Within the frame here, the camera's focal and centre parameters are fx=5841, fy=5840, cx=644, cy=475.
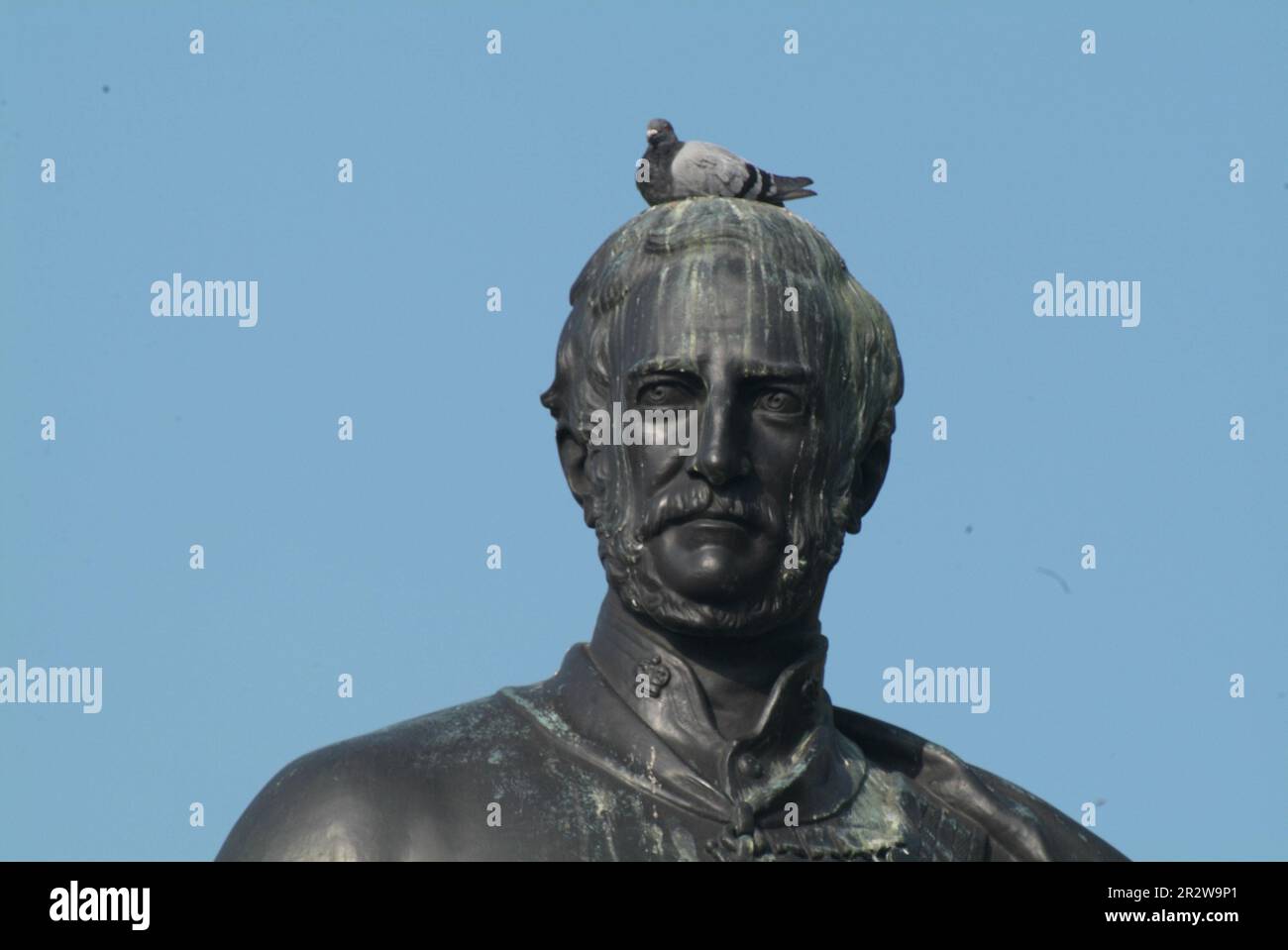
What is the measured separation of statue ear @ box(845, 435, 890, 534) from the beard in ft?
1.14

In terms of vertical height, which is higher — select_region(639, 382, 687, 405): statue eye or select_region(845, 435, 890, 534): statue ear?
select_region(639, 382, 687, 405): statue eye

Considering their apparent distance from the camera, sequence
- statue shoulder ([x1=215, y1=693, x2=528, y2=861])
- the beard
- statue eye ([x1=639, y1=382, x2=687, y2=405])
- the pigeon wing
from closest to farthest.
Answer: statue shoulder ([x1=215, y1=693, x2=528, y2=861]) < the beard < statue eye ([x1=639, y1=382, x2=687, y2=405]) < the pigeon wing

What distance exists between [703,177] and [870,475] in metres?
2.21

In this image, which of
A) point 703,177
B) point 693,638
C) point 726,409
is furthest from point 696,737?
point 703,177

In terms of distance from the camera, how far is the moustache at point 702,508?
1067 inches

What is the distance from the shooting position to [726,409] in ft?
89.2

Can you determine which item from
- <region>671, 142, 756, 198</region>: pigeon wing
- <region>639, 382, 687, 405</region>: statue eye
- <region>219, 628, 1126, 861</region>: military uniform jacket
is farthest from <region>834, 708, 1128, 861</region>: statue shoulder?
<region>671, 142, 756, 198</region>: pigeon wing

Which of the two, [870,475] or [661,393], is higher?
[661,393]

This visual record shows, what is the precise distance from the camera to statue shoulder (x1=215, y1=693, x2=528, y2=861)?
88.4ft

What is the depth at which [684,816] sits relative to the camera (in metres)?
27.1

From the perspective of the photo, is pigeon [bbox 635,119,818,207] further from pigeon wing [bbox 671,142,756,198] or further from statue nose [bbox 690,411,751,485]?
statue nose [bbox 690,411,751,485]

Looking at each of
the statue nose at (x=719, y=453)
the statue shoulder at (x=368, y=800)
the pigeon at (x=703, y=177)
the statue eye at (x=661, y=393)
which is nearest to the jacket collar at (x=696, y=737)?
the statue shoulder at (x=368, y=800)

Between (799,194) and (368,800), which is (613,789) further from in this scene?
(799,194)
